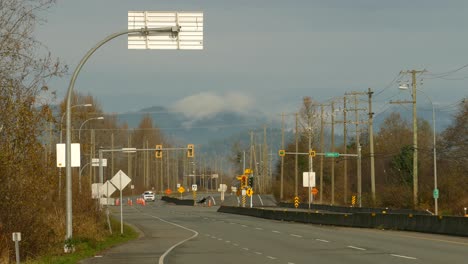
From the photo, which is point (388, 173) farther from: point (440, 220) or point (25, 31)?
point (25, 31)

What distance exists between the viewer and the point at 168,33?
2317 cm

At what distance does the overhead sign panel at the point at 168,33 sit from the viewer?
913 inches

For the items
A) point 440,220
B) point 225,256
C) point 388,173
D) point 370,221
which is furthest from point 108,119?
point 225,256

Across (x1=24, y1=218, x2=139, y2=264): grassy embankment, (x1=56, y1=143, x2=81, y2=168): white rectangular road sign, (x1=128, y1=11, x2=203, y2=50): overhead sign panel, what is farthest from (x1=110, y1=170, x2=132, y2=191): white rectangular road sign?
(x1=128, y1=11, x2=203, y2=50): overhead sign panel

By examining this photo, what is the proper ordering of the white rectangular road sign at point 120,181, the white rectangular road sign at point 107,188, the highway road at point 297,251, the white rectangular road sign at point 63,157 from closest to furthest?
1. the highway road at point 297,251
2. the white rectangular road sign at point 63,157
3. the white rectangular road sign at point 107,188
4. the white rectangular road sign at point 120,181

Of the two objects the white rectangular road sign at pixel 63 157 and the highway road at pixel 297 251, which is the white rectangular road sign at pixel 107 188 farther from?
the white rectangular road sign at pixel 63 157

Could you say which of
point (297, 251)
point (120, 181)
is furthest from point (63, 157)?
point (120, 181)

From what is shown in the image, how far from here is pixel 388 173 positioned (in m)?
118

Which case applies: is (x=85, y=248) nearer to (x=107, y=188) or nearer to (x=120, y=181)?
(x=120, y=181)

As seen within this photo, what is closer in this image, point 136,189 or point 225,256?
point 225,256

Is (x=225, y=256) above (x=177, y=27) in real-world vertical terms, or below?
below

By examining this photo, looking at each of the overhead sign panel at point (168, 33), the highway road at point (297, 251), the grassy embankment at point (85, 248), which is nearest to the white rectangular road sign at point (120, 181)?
the grassy embankment at point (85, 248)

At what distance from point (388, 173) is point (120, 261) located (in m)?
96.5

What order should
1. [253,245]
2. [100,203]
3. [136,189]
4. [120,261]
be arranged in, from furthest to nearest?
[136,189] → [100,203] → [253,245] → [120,261]
